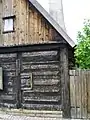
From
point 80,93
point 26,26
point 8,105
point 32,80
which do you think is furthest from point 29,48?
point 80,93

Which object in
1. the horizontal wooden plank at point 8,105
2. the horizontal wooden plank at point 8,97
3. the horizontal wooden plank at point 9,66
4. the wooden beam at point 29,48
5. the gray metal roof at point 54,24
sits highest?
the gray metal roof at point 54,24

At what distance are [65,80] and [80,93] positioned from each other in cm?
87

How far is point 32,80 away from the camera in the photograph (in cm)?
1836

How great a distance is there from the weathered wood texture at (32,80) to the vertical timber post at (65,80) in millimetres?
289

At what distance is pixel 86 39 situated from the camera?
60.3 feet

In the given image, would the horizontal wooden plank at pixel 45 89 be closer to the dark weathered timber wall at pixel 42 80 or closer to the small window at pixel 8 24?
the dark weathered timber wall at pixel 42 80

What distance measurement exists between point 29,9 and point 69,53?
2.78 meters

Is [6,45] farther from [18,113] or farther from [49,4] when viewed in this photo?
[49,4]

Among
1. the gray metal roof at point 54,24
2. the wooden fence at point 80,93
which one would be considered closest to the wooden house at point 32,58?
the gray metal roof at point 54,24

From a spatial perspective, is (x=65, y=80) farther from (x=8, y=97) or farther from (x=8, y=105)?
(x=8, y=105)

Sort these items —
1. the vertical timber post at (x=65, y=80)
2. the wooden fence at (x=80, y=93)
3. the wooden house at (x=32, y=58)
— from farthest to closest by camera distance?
the wooden house at (x=32, y=58) → the vertical timber post at (x=65, y=80) → the wooden fence at (x=80, y=93)

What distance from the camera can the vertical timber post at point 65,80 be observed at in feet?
56.7

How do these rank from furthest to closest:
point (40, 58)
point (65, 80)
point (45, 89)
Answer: point (40, 58), point (45, 89), point (65, 80)

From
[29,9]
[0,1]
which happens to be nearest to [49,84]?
[29,9]
